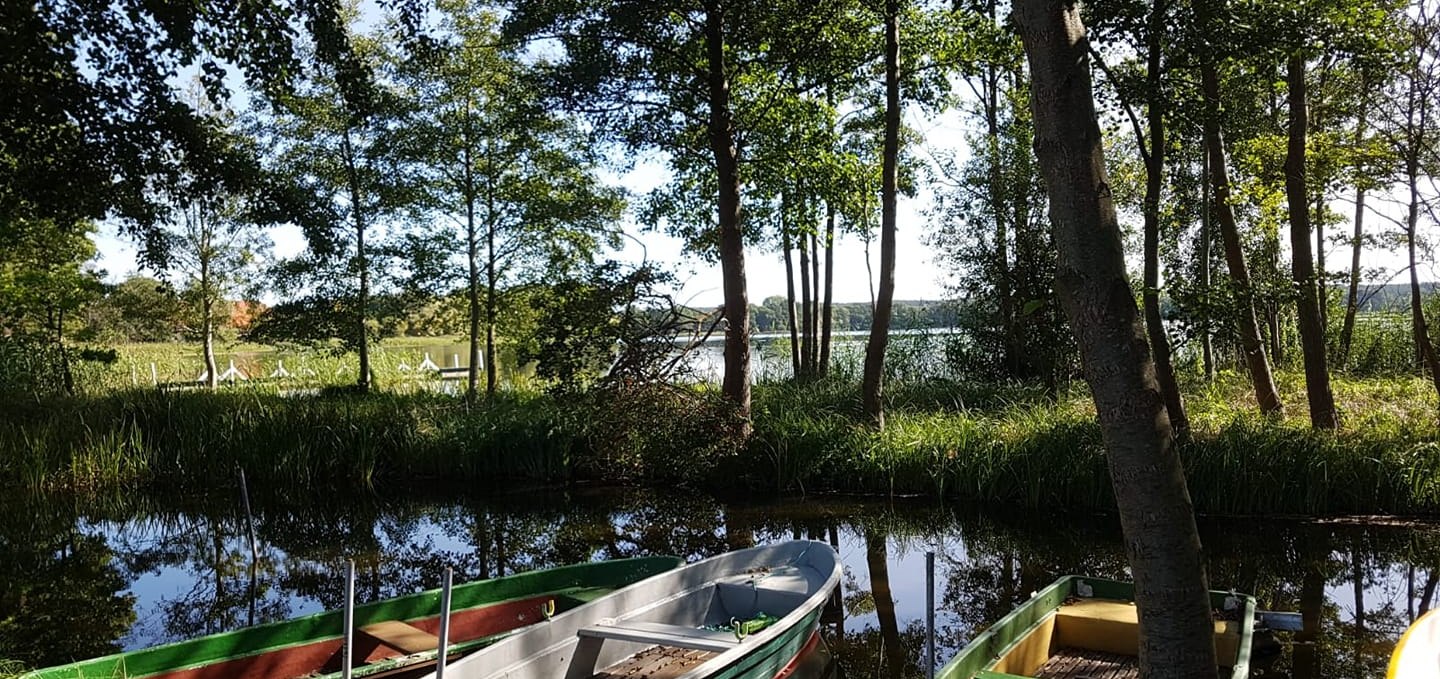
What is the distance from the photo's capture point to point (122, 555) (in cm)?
1024

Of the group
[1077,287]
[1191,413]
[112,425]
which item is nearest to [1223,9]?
[1191,413]

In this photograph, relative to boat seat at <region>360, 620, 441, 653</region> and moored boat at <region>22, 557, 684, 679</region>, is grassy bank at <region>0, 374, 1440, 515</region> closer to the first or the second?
moored boat at <region>22, 557, 684, 679</region>

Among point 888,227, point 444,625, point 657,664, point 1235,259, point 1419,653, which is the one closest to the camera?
point 1419,653

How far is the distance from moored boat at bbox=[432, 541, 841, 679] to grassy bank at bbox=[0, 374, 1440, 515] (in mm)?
4208

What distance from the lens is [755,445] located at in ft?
40.4

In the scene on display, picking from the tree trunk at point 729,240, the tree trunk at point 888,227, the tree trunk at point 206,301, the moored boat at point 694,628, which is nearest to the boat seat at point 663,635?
the moored boat at point 694,628

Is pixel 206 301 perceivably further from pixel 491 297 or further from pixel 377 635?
pixel 377 635

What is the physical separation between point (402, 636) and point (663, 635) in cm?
173

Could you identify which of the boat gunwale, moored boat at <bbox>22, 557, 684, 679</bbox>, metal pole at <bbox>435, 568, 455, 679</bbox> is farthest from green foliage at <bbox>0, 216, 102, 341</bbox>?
the boat gunwale

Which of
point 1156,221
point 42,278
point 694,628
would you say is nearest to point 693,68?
point 1156,221

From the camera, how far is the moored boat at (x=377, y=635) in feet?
17.1

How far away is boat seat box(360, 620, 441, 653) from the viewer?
19.3 ft

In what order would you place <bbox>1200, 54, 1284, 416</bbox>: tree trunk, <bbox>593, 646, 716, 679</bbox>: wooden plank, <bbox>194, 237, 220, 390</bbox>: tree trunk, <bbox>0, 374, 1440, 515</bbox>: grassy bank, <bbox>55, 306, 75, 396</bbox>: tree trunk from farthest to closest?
1. <bbox>194, 237, 220, 390</bbox>: tree trunk
2. <bbox>55, 306, 75, 396</bbox>: tree trunk
3. <bbox>1200, 54, 1284, 416</bbox>: tree trunk
4. <bbox>0, 374, 1440, 515</bbox>: grassy bank
5. <bbox>593, 646, 716, 679</bbox>: wooden plank

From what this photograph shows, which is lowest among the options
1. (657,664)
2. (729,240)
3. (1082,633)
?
(657,664)
